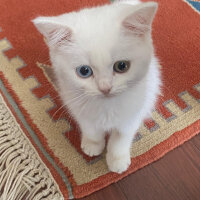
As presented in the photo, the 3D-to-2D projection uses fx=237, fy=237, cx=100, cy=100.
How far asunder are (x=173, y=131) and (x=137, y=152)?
189 millimetres

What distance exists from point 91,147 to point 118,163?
133mm

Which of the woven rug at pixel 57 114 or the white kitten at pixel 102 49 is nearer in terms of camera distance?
the white kitten at pixel 102 49

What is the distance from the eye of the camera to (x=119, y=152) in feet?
3.15

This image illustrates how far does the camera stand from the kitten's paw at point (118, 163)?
3.09 feet

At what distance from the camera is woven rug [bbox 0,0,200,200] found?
0.95 meters

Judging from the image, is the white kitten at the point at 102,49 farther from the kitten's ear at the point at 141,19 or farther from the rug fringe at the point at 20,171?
the rug fringe at the point at 20,171

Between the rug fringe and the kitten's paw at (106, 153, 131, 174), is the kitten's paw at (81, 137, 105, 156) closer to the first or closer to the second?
the kitten's paw at (106, 153, 131, 174)

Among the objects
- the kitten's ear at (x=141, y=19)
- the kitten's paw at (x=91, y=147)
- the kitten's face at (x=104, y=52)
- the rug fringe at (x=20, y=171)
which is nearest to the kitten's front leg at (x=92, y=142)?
the kitten's paw at (x=91, y=147)

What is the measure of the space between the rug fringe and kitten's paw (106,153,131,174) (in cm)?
23

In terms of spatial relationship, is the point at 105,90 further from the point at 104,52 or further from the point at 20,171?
the point at 20,171

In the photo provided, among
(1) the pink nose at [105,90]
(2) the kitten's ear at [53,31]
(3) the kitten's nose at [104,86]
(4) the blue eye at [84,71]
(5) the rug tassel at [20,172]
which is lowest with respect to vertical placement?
(5) the rug tassel at [20,172]

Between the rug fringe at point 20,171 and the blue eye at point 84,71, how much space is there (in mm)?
504

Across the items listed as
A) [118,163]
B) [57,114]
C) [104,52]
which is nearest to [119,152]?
[118,163]

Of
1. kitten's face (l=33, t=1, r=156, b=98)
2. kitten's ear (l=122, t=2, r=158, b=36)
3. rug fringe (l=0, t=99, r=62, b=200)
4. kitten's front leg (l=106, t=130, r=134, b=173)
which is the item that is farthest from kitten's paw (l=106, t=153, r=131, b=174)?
kitten's ear (l=122, t=2, r=158, b=36)
